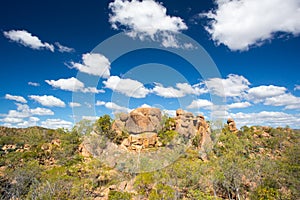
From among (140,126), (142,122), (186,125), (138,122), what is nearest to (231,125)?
(186,125)

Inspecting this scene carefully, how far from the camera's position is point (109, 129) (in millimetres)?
43375

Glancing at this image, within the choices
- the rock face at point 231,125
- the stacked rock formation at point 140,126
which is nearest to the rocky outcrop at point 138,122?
the stacked rock formation at point 140,126

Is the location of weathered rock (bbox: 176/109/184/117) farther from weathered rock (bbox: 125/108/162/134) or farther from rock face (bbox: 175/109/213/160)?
weathered rock (bbox: 125/108/162/134)

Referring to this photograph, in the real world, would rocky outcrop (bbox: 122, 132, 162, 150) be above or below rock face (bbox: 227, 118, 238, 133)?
below

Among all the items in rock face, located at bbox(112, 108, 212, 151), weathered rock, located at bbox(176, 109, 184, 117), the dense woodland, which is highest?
weathered rock, located at bbox(176, 109, 184, 117)

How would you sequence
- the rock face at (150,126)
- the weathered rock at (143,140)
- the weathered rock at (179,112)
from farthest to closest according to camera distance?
1. the weathered rock at (179,112)
2. the rock face at (150,126)
3. the weathered rock at (143,140)

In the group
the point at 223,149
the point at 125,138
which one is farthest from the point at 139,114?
the point at 223,149

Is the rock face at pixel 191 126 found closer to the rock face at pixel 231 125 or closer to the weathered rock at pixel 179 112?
the weathered rock at pixel 179 112

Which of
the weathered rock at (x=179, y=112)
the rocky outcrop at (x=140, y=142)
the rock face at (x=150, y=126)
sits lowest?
the rocky outcrop at (x=140, y=142)

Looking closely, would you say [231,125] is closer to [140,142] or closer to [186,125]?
[186,125]

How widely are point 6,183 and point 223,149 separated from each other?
110 ft

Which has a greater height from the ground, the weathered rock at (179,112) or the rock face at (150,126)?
the weathered rock at (179,112)

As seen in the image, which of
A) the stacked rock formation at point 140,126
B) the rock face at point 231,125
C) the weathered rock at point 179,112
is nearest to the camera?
the stacked rock formation at point 140,126

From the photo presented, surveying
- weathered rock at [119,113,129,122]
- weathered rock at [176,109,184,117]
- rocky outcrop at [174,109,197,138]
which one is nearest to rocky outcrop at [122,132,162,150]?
weathered rock at [119,113,129,122]
